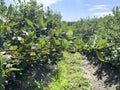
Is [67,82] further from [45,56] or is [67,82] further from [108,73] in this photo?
[45,56]

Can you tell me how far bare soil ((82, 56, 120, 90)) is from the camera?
764cm

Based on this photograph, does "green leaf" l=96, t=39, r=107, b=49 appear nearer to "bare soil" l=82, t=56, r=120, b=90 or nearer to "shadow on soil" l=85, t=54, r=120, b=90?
"bare soil" l=82, t=56, r=120, b=90

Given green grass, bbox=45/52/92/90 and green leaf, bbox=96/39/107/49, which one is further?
green grass, bbox=45/52/92/90

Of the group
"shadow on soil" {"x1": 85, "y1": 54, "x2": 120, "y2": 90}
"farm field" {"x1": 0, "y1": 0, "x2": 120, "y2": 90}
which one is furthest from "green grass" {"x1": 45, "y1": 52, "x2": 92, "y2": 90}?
"shadow on soil" {"x1": 85, "y1": 54, "x2": 120, "y2": 90}

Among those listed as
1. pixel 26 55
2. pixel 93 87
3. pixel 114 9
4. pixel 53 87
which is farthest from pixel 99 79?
pixel 26 55

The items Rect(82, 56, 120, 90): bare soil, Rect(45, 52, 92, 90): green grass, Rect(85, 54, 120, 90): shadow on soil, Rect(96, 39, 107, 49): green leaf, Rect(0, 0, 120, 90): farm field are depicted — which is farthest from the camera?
Rect(85, 54, 120, 90): shadow on soil

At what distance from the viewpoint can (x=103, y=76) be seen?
355 inches

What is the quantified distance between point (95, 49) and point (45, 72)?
6.85 metres

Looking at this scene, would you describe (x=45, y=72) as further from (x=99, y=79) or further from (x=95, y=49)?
(x=95, y=49)

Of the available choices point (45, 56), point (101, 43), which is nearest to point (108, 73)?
point (45, 56)

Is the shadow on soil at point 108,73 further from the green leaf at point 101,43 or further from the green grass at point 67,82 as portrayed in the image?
the green leaf at point 101,43

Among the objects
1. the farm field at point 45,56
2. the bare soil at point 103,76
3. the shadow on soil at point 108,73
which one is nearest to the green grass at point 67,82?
the farm field at point 45,56

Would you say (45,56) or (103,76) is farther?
(103,76)

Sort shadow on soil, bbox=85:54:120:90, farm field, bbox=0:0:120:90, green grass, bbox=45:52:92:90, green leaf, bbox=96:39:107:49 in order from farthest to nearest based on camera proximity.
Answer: shadow on soil, bbox=85:54:120:90 < green grass, bbox=45:52:92:90 < farm field, bbox=0:0:120:90 < green leaf, bbox=96:39:107:49
